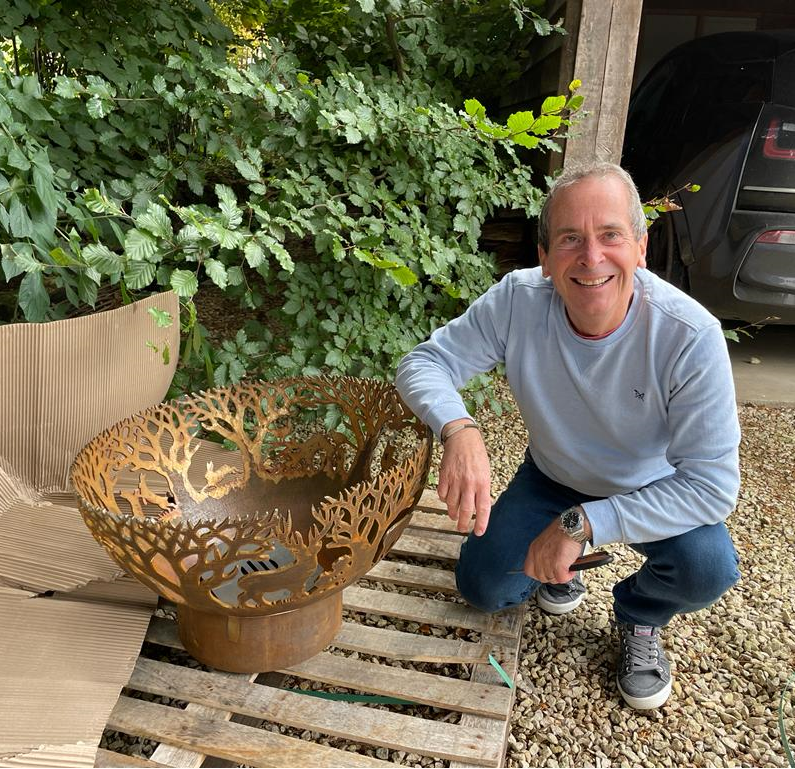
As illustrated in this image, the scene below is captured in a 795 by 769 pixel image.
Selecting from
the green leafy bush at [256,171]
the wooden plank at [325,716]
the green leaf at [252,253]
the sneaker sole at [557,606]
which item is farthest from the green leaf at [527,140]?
the wooden plank at [325,716]

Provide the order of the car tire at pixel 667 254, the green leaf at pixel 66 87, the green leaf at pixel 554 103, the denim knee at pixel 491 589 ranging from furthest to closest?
the car tire at pixel 667 254 < the green leaf at pixel 554 103 < the green leaf at pixel 66 87 < the denim knee at pixel 491 589

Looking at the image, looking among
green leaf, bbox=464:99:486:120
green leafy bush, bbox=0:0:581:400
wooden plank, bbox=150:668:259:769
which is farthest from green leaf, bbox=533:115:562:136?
wooden plank, bbox=150:668:259:769

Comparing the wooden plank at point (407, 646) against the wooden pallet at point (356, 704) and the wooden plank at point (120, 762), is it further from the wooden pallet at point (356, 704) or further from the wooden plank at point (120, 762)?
the wooden plank at point (120, 762)

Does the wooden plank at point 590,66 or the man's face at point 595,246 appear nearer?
the man's face at point 595,246

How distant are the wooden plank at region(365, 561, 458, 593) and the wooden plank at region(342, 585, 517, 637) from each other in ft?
0.15

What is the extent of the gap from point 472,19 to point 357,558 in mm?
3040

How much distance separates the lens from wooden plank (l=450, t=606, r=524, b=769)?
140cm

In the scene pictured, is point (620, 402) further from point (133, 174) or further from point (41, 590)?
point (133, 174)

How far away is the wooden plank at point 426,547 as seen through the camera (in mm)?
1995

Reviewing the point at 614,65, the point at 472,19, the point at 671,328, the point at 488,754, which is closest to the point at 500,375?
the point at 614,65

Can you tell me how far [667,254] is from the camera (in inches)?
140

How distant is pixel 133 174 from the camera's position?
2.49 metres

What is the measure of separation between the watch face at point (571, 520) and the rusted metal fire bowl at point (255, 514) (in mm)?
320

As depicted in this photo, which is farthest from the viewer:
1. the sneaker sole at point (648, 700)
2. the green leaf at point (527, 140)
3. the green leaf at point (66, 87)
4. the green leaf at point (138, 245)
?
the green leaf at point (527, 140)
